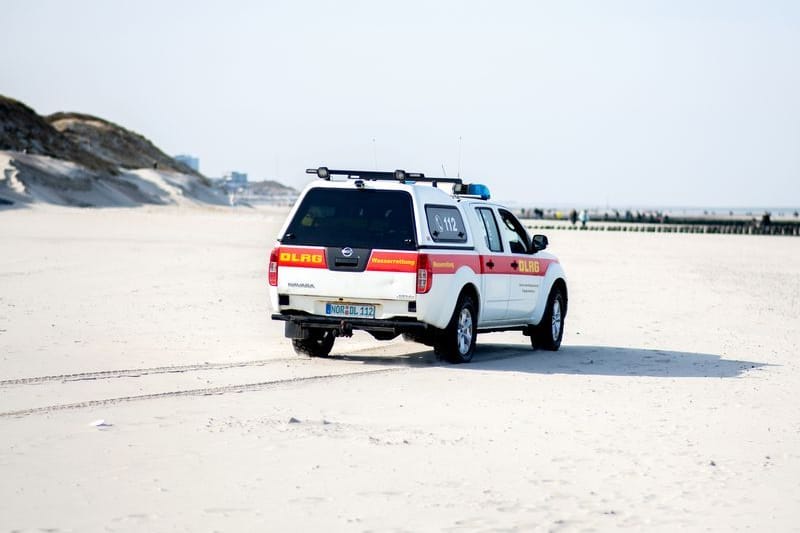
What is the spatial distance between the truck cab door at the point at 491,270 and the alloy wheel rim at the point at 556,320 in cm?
125

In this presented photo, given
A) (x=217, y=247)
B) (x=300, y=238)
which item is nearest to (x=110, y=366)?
(x=300, y=238)

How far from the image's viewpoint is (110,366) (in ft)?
49.0

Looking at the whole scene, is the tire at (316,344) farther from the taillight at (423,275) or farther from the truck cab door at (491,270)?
the truck cab door at (491,270)

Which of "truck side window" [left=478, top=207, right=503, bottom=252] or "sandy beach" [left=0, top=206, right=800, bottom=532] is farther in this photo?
"truck side window" [left=478, top=207, right=503, bottom=252]

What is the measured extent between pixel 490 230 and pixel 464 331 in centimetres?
163

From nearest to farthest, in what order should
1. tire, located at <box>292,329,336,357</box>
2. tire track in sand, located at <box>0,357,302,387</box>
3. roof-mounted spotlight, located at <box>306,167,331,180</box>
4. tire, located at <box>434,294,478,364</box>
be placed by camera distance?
tire track in sand, located at <box>0,357,302,387</box> < tire, located at <box>434,294,478,364</box> < roof-mounted spotlight, located at <box>306,167,331,180</box> < tire, located at <box>292,329,336,357</box>

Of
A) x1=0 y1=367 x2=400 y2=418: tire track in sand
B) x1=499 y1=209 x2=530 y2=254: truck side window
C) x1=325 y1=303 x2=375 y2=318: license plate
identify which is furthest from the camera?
x1=499 y1=209 x2=530 y2=254: truck side window

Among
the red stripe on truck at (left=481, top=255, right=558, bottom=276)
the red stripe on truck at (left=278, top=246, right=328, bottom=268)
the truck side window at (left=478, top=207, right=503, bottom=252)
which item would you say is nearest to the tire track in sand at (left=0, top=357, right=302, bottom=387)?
the red stripe on truck at (left=278, top=246, right=328, bottom=268)

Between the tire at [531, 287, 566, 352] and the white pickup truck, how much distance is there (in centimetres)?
175

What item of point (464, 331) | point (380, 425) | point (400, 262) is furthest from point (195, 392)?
point (464, 331)

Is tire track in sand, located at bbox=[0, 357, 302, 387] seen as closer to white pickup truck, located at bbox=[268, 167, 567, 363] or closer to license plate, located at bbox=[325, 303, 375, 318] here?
white pickup truck, located at bbox=[268, 167, 567, 363]

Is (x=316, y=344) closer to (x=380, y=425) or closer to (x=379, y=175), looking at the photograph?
(x=379, y=175)

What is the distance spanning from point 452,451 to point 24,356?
665 cm

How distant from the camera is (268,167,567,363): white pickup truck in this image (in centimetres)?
1558
